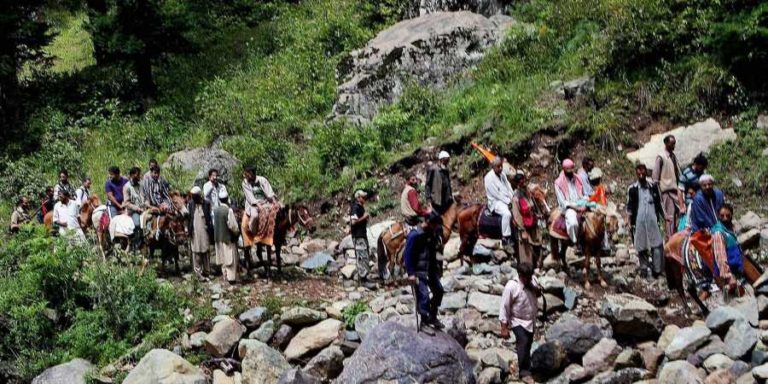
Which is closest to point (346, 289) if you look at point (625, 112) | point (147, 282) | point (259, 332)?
point (259, 332)

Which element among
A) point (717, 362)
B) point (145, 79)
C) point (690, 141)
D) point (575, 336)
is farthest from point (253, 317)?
point (145, 79)

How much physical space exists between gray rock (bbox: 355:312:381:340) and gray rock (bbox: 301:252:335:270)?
3196 mm

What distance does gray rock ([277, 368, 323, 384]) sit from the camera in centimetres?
1082

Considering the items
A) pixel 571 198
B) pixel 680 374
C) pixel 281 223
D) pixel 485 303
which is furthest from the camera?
pixel 281 223

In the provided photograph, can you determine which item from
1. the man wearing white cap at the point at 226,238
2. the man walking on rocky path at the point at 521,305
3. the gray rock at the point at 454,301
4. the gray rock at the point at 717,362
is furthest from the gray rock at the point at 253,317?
the gray rock at the point at 717,362

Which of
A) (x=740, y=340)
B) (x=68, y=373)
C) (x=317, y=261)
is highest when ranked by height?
(x=740, y=340)

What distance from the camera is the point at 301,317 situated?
12312 millimetres

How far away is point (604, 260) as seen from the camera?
1384 centimetres

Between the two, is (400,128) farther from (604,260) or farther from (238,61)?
(238,61)

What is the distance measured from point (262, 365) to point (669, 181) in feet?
22.8

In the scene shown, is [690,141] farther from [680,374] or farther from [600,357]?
[680,374]

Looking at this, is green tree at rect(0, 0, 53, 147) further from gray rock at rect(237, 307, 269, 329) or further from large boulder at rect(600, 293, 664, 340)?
large boulder at rect(600, 293, 664, 340)

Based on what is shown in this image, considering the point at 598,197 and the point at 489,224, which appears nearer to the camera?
the point at 598,197

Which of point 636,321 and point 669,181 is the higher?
point 669,181
